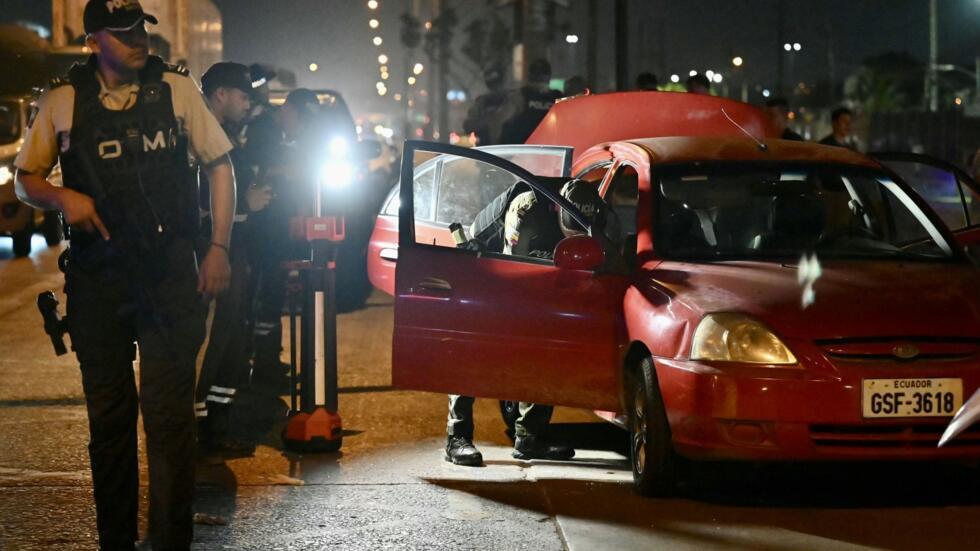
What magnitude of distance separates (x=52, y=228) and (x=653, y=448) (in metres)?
10.0

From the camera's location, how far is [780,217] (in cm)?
714

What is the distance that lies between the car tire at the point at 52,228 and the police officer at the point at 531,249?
198cm

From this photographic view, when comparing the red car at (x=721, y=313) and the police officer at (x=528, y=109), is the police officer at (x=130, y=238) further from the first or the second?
the police officer at (x=528, y=109)

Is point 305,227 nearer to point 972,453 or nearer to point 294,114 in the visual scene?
point 294,114

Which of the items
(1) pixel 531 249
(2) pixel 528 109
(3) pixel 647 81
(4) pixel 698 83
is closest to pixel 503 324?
(1) pixel 531 249

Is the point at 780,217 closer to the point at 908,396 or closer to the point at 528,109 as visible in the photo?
the point at 908,396

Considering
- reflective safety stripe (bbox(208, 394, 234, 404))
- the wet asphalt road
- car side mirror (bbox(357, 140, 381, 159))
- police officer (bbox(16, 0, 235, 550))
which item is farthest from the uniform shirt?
car side mirror (bbox(357, 140, 381, 159))

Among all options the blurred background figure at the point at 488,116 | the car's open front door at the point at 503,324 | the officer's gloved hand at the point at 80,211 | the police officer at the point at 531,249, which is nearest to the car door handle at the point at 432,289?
the car's open front door at the point at 503,324

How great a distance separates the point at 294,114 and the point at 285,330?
116 inches

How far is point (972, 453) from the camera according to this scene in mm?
5867

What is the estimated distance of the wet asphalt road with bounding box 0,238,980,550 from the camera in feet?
17.9

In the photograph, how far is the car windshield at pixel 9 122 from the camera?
759 inches

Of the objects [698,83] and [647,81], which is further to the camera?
[647,81]

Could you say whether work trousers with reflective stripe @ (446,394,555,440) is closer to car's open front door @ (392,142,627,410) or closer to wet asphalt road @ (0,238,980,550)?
wet asphalt road @ (0,238,980,550)
